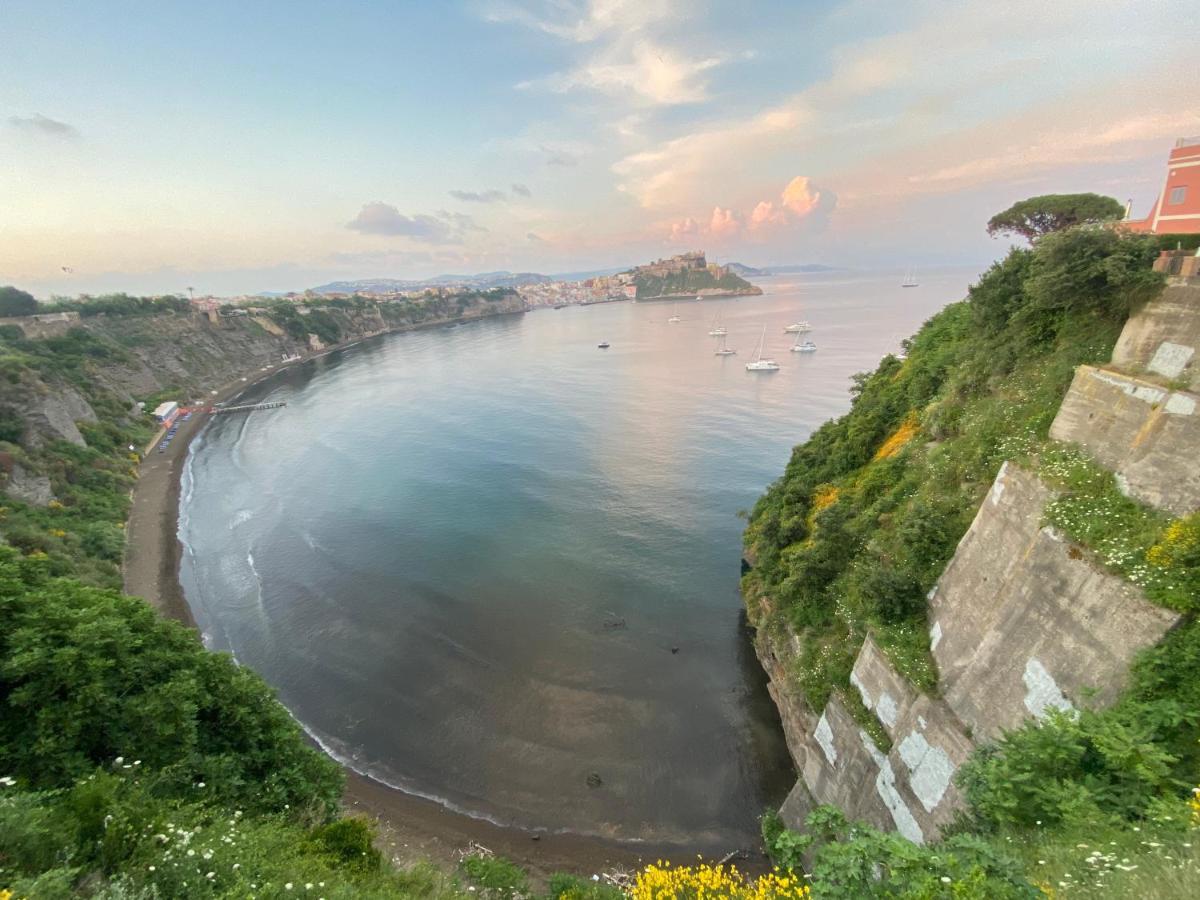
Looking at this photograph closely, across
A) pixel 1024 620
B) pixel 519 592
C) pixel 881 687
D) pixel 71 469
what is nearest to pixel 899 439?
pixel 881 687

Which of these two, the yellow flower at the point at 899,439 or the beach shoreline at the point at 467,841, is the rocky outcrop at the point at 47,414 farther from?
the yellow flower at the point at 899,439

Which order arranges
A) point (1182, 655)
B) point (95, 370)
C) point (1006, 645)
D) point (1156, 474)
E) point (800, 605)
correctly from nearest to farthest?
point (1182, 655) → point (1156, 474) → point (1006, 645) → point (800, 605) → point (95, 370)

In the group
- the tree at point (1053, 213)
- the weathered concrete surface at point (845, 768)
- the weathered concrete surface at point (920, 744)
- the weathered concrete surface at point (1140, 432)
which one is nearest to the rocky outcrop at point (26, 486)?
the weathered concrete surface at point (845, 768)

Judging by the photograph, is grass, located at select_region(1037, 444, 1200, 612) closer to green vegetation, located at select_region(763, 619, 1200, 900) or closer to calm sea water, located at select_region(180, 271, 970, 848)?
green vegetation, located at select_region(763, 619, 1200, 900)

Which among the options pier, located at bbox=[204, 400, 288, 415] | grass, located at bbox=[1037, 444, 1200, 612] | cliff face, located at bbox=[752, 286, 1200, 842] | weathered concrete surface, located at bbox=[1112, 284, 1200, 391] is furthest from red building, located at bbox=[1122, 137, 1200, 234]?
pier, located at bbox=[204, 400, 288, 415]

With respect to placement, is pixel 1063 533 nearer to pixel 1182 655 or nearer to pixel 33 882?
pixel 1182 655

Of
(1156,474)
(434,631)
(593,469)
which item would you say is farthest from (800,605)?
(593,469)
